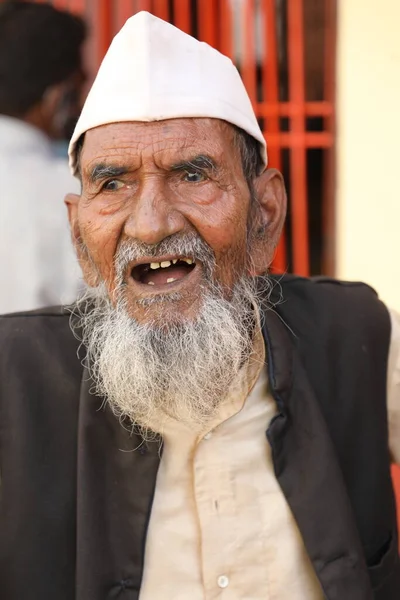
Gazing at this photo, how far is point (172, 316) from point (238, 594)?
73 cm

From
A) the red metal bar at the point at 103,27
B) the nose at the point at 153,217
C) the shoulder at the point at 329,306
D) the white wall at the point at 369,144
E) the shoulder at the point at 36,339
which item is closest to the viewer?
the nose at the point at 153,217

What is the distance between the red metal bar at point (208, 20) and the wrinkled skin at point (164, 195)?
1.29 m

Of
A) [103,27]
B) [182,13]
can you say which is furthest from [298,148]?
[103,27]

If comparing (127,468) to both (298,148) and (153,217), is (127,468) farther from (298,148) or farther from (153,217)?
(298,148)

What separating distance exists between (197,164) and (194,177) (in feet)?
0.13

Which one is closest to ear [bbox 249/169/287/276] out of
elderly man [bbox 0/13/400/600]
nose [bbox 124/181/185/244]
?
elderly man [bbox 0/13/400/600]

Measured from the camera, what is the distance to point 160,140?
6.23ft

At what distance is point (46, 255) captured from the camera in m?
3.19

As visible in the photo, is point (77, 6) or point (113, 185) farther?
point (77, 6)

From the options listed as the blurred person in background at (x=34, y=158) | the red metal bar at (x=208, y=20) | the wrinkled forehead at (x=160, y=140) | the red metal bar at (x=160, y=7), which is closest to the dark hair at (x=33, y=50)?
the blurred person in background at (x=34, y=158)

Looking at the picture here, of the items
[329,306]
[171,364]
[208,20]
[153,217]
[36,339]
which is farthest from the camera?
[208,20]

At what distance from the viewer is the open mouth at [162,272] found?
6.39 feet

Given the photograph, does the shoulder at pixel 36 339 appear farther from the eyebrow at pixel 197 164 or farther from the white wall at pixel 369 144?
the white wall at pixel 369 144

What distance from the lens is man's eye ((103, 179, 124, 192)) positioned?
1967 millimetres
